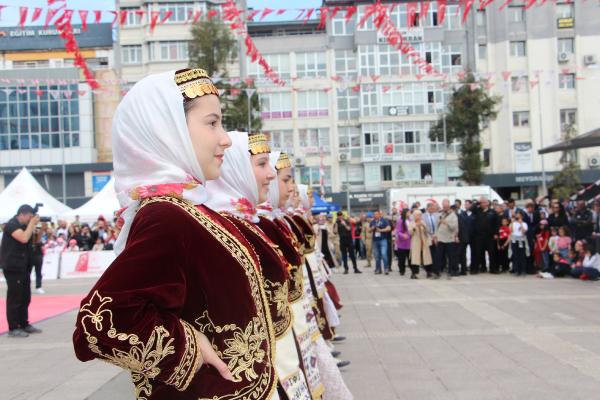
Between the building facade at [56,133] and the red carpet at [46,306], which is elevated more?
the building facade at [56,133]

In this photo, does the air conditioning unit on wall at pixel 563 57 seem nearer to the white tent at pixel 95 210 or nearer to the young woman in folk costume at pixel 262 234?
the white tent at pixel 95 210

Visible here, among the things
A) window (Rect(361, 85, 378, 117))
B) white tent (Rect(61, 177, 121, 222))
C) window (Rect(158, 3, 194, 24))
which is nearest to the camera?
white tent (Rect(61, 177, 121, 222))

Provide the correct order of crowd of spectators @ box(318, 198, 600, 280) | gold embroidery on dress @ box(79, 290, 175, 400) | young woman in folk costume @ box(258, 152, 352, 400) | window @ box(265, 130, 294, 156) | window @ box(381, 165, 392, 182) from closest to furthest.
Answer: gold embroidery on dress @ box(79, 290, 175, 400)
young woman in folk costume @ box(258, 152, 352, 400)
crowd of spectators @ box(318, 198, 600, 280)
window @ box(381, 165, 392, 182)
window @ box(265, 130, 294, 156)

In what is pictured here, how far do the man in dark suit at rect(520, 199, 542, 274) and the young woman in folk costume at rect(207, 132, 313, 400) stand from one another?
13790 mm

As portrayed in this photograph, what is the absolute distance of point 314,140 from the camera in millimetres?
51688

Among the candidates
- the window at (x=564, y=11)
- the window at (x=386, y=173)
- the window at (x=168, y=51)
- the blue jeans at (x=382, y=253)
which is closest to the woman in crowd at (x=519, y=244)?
the blue jeans at (x=382, y=253)

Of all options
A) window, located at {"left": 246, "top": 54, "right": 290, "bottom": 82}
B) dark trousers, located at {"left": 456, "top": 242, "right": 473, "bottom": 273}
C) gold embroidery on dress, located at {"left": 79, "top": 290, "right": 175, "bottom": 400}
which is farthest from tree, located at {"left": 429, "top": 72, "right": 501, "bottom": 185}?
gold embroidery on dress, located at {"left": 79, "top": 290, "right": 175, "bottom": 400}

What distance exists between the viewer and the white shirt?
1652 centimetres

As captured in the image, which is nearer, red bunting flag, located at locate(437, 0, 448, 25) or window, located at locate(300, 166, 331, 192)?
red bunting flag, located at locate(437, 0, 448, 25)

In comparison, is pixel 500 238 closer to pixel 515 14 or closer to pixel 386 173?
pixel 386 173

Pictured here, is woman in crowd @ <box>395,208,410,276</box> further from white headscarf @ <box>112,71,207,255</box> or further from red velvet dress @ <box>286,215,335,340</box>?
white headscarf @ <box>112,71,207,255</box>

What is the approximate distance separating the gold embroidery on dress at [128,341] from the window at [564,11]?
54.4 meters

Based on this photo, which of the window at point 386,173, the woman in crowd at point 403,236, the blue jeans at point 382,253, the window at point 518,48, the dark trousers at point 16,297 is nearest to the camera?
the dark trousers at point 16,297

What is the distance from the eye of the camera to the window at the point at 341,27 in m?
51.5
